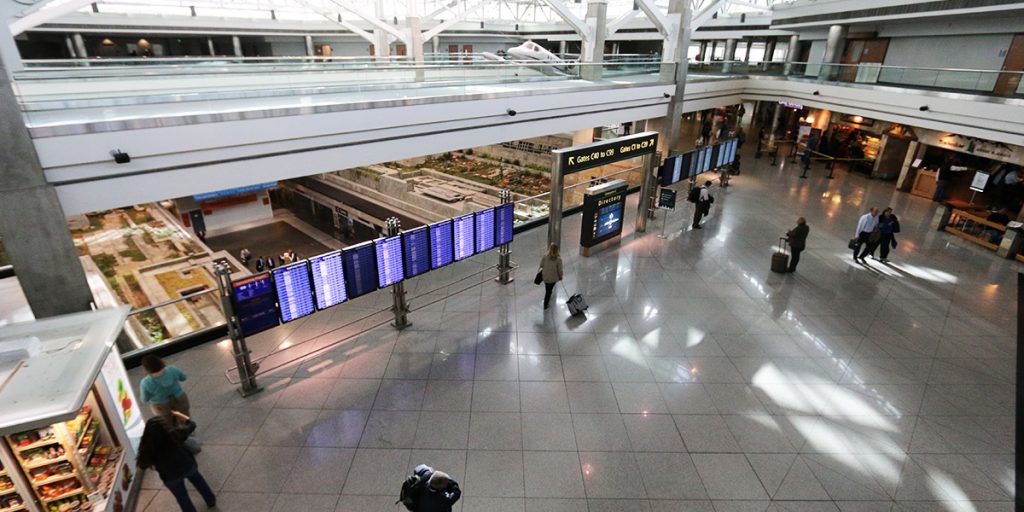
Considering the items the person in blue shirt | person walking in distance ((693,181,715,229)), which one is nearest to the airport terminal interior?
the person in blue shirt

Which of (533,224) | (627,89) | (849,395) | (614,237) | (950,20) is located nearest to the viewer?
(849,395)

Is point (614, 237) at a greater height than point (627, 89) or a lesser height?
lesser

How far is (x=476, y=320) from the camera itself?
8.34 m

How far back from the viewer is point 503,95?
10758 millimetres

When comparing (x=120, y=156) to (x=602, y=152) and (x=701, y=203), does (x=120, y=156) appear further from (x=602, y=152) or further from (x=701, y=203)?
(x=701, y=203)

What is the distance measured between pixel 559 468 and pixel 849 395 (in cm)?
457

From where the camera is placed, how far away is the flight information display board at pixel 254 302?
5.96m

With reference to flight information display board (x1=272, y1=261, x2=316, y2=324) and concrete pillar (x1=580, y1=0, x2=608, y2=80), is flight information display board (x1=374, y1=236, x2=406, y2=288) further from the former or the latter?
concrete pillar (x1=580, y1=0, x2=608, y2=80)

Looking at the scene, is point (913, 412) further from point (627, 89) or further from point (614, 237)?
point (627, 89)

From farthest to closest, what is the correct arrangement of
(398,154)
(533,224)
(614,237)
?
1. (533,224)
2. (614,237)
3. (398,154)

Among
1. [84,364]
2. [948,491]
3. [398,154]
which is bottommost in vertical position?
[948,491]

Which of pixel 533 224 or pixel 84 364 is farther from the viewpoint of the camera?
pixel 533 224

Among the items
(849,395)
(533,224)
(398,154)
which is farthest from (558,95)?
(849,395)

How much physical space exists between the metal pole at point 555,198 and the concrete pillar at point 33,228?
283 inches
